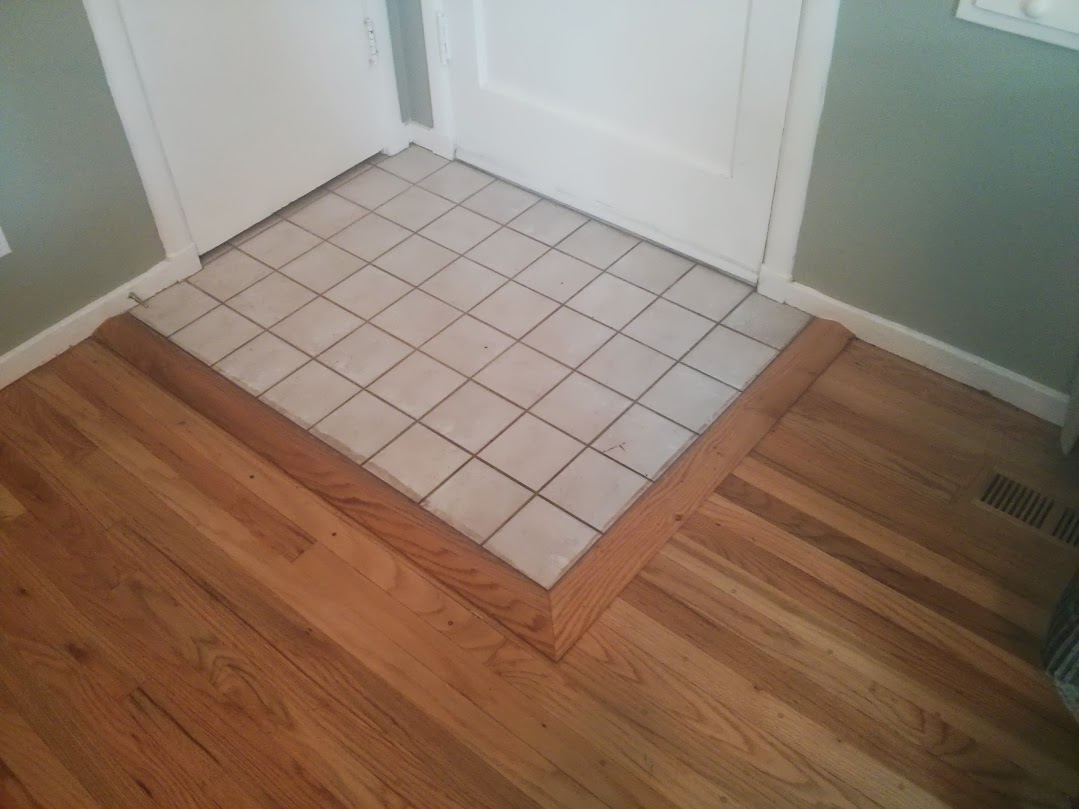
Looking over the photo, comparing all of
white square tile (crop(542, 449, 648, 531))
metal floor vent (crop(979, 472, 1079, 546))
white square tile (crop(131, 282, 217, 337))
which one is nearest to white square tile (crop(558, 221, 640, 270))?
white square tile (crop(542, 449, 648, 531))

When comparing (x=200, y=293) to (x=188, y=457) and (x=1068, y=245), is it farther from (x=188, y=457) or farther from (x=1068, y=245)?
(x=1068, y=245)

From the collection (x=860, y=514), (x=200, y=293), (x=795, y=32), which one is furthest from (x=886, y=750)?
(x=200, y=293)

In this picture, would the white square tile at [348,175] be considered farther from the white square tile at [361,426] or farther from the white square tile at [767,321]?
the white square tile at [767,321]

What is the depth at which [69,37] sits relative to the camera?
1.75 meters

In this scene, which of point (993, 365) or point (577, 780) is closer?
point (577, 780)

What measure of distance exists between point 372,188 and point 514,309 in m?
0.66

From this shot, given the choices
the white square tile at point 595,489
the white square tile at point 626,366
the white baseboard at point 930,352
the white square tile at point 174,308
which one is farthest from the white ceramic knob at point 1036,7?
the white square tile at point 174,308

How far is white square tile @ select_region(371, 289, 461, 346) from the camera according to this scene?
6.65 ft

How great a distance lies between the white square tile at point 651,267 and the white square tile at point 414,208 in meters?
0.52

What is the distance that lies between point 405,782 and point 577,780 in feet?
0.83

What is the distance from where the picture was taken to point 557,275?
2158mm

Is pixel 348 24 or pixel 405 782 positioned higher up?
pixel 348 24

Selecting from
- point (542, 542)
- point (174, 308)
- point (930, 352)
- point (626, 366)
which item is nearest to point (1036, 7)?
point (930, 352)

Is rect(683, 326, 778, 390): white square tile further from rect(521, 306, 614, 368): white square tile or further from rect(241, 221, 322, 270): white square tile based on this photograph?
rect(241, 221, 322, 270): white square tile
